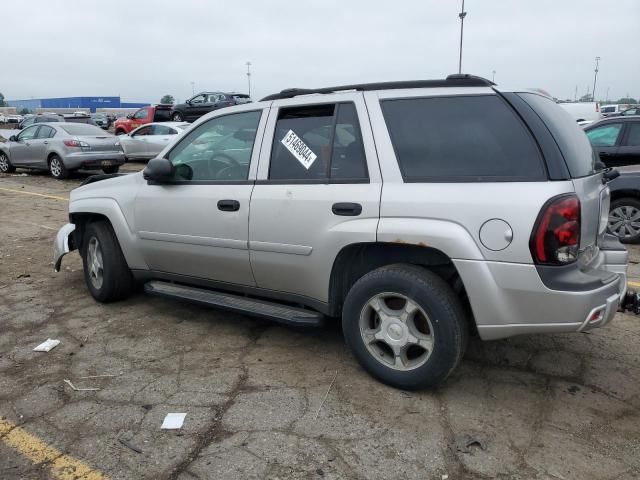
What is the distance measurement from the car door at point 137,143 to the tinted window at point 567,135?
1476cm

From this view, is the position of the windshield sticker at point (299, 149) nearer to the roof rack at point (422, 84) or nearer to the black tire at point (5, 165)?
the roof rack at point (422, 84)

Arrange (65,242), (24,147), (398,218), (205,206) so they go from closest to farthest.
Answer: (398,218) → (205,206) → (65,242) → (24,147)

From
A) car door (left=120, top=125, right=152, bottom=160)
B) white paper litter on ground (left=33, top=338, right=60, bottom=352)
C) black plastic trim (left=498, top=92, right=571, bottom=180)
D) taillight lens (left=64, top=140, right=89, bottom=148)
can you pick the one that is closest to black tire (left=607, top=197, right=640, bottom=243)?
black plastic trim (left=498, top=92, right=571, bottom=180)

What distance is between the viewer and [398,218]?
3066 millimetres

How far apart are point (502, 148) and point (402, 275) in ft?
2.89

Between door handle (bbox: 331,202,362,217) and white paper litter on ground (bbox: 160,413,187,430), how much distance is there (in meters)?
1.46

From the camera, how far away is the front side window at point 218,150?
12.6ft

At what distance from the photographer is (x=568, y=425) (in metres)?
2.89

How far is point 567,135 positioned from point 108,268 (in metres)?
3.68

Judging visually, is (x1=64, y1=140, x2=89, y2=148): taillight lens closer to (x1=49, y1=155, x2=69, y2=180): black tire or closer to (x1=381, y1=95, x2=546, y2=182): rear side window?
(x1=49, y1=155, x2=69, y2=180): black tire

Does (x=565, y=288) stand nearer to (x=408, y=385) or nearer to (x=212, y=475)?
(x=408, y=385)

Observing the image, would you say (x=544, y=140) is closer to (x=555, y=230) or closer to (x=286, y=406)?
(x=555, y=230)

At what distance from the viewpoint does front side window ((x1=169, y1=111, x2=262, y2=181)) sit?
3.85 metres

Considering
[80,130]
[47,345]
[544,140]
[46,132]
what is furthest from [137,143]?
[544,140]
